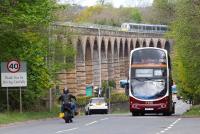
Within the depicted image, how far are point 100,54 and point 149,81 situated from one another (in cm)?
6077

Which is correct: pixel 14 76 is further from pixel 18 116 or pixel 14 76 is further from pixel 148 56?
pixel 148 56

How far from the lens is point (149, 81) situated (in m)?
41.4

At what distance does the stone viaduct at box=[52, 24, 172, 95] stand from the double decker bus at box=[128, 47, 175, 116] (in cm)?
3340

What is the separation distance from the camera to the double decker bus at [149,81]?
135ft

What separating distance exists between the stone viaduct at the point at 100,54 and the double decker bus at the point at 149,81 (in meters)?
33.4

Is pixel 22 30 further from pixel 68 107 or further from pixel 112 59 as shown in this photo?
pixel 112 59

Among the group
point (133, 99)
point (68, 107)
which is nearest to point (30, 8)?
point (68, 107)

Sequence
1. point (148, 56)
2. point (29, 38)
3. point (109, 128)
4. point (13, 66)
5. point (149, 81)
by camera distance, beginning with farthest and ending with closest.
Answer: point (148, 56), point (149, 81), point (29, 38), point (13, 66), point (109, 128)

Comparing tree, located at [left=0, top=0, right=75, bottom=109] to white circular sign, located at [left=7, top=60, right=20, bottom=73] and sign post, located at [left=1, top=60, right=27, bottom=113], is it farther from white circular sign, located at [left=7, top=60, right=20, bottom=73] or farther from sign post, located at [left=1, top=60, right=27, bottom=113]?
white circular sign, located at [left=7, top=60, right=20, bottom=73]

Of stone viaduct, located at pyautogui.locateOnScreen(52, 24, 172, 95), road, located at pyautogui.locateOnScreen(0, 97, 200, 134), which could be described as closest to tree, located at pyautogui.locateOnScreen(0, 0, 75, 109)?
road, located at pyautogui.locateOnScreen(0, 97, 200, 134)

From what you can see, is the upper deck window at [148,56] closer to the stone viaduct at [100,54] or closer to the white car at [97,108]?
the white car at [97,108]

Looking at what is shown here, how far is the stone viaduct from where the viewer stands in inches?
3469

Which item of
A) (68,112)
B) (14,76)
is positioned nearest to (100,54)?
(14,76)

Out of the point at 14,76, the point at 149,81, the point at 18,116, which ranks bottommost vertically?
the point at 18,116
